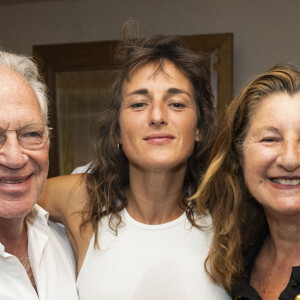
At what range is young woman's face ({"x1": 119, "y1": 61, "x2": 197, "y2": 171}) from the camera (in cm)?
174

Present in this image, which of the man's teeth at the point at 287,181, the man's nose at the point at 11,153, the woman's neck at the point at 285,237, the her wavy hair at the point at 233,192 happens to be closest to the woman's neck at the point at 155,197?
the her wavy hair at the point at 233,192

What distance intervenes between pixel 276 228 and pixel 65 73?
2413mm

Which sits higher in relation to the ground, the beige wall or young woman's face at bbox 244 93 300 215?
the beige wall

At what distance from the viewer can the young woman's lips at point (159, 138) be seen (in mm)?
1738

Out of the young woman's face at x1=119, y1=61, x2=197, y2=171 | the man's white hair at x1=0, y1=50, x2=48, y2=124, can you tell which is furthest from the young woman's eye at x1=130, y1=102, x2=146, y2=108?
the man's white hair at x1=0, y1=50, x2=48, y2=124

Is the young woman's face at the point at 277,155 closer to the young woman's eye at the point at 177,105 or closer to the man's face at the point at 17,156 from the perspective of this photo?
the young woman's eye at the point at 177,105

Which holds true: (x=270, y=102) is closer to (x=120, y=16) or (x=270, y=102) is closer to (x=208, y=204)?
(x=208, y=204)

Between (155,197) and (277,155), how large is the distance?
585 millimetres

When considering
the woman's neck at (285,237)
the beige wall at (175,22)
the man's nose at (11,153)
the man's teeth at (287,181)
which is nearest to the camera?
the man's nose at (11,153)

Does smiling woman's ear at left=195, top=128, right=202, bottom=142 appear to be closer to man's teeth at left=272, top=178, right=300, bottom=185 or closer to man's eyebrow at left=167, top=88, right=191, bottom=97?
man's eyebrow at left=167, top=88, right=191, bottom=97

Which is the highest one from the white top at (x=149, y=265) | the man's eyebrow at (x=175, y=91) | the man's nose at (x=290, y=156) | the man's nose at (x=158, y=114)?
the man's eyebrow at (x=175, y=91)

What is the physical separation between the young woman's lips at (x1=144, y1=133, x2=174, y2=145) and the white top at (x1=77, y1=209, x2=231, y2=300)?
13.0 inches

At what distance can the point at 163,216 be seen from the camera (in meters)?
1.87

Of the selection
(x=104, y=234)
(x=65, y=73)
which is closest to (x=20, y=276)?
(x=104, y=234)
